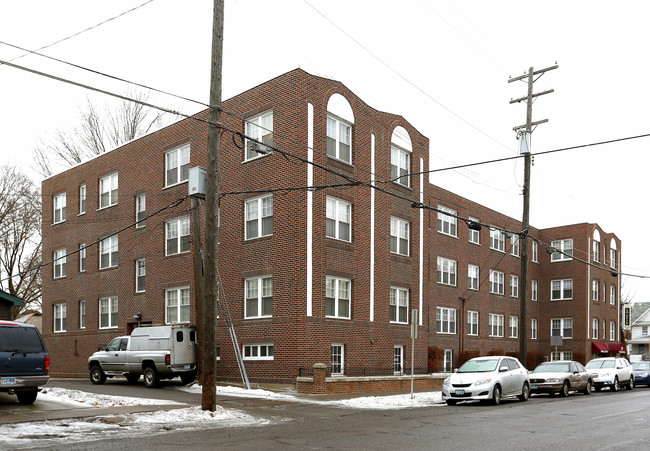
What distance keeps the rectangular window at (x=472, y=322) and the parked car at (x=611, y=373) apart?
10.1 meters

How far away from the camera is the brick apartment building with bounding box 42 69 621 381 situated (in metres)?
25.4

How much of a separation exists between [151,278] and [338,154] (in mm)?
10717

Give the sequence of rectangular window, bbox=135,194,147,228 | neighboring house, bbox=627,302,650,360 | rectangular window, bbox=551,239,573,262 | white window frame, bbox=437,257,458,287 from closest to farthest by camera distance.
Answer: rectangular window, bbox=135,194,147,228 < white window frame, bbox=437,257,458,287 < rectangular window, bbox=551,239,573,262 < neighboring house, bbox=627,302,650,360

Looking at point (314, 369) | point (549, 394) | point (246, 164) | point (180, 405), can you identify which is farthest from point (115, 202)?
point (549, 394)

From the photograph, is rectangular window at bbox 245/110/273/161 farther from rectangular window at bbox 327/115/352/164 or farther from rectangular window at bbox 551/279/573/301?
rectangular window at bbox 551/279/573/301

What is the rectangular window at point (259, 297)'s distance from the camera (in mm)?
25812

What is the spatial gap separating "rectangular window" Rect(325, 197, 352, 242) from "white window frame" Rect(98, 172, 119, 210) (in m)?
13.2

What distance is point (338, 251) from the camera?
87.2ft

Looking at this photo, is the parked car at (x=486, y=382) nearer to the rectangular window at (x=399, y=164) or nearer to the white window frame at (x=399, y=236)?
the white window frame at (x=399, y=236)

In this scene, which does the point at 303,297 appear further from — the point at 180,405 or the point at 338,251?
the point at 180,405

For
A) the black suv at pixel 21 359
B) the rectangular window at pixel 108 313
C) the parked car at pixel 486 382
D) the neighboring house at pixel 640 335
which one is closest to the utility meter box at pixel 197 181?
the black suv at pixel 21 359

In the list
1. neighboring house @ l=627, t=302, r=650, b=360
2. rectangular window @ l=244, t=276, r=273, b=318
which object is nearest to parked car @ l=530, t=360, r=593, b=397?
rectangular window @ l=244, t=276, r=273, b=318

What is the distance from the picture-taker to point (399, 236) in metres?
30.6

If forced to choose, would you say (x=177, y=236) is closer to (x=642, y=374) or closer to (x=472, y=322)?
(x=472, y=322)
